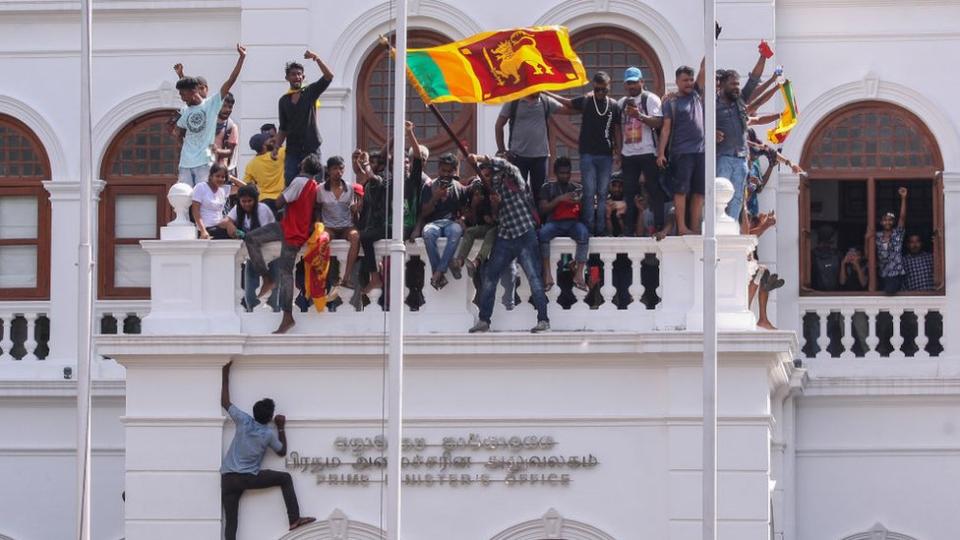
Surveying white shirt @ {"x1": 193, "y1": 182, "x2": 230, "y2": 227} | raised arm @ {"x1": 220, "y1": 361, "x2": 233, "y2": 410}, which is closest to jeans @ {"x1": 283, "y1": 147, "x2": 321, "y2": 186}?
white shirt @ {"x1": 193, "y1": 182, "x2": 230, "y2": 227}

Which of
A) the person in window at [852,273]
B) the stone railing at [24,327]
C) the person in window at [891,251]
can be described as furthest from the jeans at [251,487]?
the person in window at [891,251]

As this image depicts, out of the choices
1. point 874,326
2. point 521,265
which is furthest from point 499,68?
point 874,326

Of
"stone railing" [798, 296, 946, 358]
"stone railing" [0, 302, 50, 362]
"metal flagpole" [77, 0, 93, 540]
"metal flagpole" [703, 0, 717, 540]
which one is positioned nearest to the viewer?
"metal flagpole" [703, 0, 717, 540]

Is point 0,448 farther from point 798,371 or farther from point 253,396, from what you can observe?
point 798,371

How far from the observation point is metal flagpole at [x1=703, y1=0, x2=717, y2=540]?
2222cm

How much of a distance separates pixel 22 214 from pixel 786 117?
9036mm

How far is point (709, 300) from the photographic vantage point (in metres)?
22.3

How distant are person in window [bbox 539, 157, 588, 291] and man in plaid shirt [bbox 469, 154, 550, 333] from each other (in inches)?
4.8

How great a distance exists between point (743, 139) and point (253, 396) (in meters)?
5.31

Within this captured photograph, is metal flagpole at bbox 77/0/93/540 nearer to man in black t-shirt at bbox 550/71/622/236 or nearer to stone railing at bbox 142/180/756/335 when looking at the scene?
stone railing at bbox 142/180/756/335

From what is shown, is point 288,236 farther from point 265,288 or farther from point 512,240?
point 512,240

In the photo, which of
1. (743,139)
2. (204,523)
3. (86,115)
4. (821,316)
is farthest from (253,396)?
(821,316)

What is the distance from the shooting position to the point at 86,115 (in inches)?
957

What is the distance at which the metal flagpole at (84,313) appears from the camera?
2347cm
